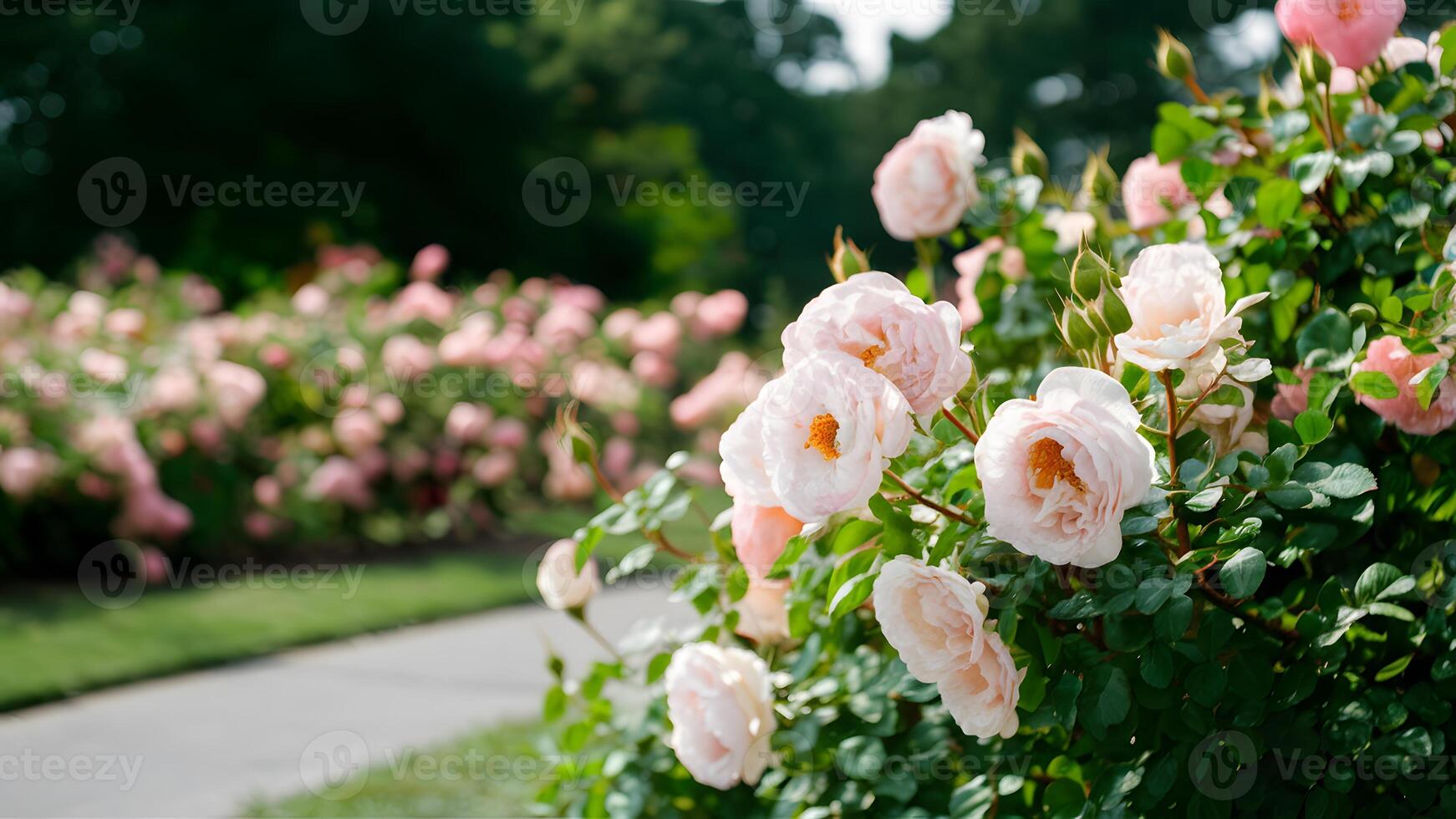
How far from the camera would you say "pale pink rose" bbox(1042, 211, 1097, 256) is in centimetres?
193

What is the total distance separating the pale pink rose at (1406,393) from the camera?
4.30ft

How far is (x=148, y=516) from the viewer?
16.0 feet

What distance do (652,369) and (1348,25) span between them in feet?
19.3

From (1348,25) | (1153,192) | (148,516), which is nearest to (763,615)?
(1153,192)

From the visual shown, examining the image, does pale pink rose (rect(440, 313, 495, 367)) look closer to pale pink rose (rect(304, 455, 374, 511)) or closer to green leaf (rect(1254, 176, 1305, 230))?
pale pink rose (rect(304, 455, 374, 511))

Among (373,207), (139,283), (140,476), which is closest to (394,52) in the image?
(373,207)

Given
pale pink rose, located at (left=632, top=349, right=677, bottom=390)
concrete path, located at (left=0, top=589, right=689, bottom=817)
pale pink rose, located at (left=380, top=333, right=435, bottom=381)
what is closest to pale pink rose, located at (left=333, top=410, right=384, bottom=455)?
pale pink rose, located at (left=380, top=333, right=435, bottom=381)

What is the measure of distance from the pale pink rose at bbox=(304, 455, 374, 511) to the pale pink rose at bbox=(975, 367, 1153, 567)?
505cm

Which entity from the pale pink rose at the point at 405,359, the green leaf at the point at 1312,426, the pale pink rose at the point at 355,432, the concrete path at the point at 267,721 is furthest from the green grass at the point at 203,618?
the green leaf at the point at 1312,426

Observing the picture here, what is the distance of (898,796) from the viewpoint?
1.50 m

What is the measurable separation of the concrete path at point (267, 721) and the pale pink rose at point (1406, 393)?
1.54m

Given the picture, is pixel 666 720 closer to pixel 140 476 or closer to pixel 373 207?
pixel 140 476

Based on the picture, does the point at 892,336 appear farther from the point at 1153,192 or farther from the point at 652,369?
the point at 652,369

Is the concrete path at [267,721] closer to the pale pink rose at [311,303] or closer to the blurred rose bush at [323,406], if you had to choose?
the blurred rose bush at [323,406]
